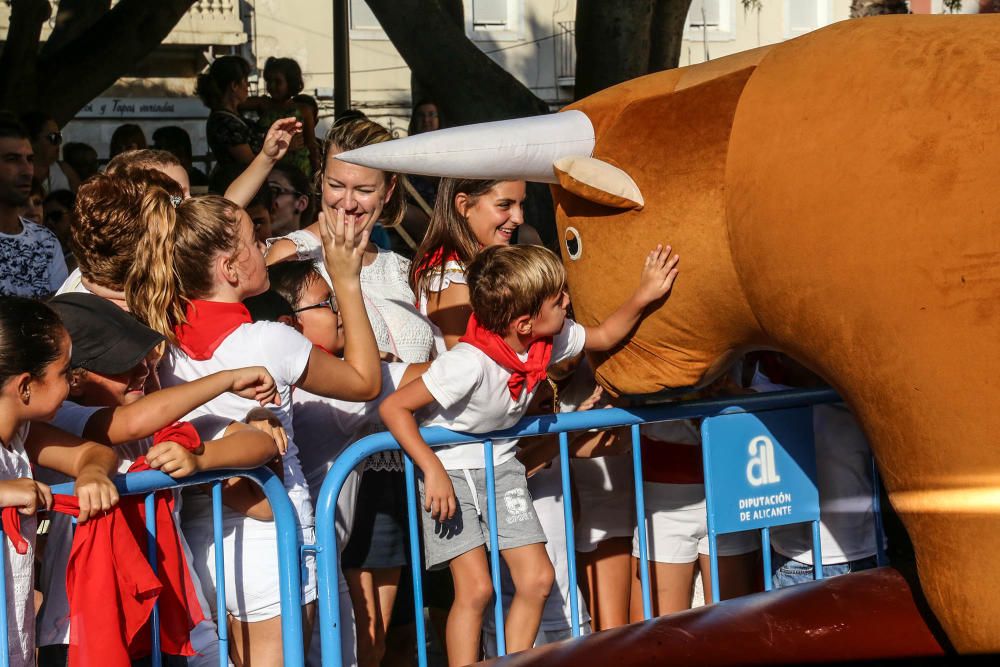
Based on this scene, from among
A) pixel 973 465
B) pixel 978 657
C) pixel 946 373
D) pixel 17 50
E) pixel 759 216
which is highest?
pixel 17 50

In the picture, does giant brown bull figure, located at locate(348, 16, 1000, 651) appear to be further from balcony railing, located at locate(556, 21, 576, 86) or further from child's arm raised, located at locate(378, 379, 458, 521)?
balcony railing, located at locate(556, 21, 576, 86)

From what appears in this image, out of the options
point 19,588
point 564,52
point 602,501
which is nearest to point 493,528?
point 602,501

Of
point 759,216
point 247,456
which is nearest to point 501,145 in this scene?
point 759,216

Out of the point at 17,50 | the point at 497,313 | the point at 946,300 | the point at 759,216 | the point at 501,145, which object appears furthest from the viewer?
the point at 17,50

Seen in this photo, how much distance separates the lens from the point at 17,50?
7652mm

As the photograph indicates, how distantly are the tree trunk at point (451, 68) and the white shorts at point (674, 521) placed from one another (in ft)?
9.54

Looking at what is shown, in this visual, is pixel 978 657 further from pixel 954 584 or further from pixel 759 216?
pixel 759 216

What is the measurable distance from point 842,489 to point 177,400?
2017 millimetres

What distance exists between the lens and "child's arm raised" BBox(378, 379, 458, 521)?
2943 millimetres

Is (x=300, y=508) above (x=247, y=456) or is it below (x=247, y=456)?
below

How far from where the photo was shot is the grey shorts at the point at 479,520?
3.22 meters

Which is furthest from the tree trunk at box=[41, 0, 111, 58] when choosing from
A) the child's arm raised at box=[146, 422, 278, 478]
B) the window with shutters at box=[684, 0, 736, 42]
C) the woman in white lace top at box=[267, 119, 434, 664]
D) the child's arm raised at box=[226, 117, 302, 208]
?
the window with shutters at box=[684, 0, 736, 42]

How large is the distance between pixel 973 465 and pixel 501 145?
1.20m

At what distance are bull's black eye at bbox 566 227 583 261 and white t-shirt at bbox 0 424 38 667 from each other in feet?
4.47
